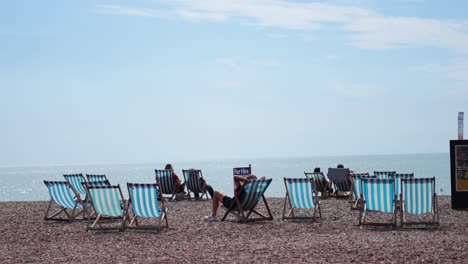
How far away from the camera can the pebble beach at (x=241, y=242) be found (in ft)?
24.1

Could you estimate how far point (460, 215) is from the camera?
11.6 metres

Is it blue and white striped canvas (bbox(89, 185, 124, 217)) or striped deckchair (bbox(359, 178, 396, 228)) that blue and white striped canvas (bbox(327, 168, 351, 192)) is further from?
blue and white striped canvas (bbox(89, 185, 124, 217))

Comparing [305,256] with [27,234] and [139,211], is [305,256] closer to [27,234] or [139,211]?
[139,211]

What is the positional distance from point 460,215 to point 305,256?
16.5 feet

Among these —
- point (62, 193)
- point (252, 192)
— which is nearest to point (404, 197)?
point (252, 192)

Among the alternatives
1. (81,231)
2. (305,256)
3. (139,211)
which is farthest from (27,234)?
(305,256)

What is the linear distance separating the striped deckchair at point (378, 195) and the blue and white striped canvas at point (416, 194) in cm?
18

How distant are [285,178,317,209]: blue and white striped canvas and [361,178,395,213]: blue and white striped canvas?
129 centimetres

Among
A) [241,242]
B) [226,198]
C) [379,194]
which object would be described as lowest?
[241,242]

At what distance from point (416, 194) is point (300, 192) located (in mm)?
1868

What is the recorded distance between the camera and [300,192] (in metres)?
11.4

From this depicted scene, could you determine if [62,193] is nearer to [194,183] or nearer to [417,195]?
[417,195]

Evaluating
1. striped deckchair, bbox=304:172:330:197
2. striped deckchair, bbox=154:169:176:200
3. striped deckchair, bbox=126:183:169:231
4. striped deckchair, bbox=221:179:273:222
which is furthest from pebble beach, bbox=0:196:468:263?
striped deckchair, bbox=154:169:176:200

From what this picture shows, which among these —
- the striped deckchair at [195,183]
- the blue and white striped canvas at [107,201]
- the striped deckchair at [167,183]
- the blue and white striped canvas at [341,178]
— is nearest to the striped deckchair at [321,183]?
the blue and white striped canvas at [341,178]
